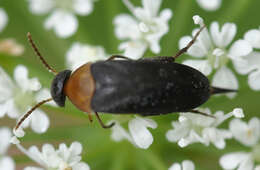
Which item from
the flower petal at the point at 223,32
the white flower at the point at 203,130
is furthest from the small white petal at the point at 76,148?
the flower petal at the point at 223,32

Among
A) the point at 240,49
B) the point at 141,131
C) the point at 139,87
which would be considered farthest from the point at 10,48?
the point at 240,49

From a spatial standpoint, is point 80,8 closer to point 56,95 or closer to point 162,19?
point 162,19

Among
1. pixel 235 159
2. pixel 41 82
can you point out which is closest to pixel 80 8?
pixel 41 82

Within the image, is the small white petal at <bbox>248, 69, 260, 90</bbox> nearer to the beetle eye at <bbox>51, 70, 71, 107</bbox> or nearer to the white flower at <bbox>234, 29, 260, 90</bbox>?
the white flower at <bbox>234, 29, 260, 90</bbox>

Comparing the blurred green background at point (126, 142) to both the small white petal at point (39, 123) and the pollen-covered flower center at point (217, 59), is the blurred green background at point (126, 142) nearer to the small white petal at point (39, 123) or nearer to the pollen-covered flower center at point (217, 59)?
the small white petal at point (39, 123)

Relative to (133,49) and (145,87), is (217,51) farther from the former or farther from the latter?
(145,87)

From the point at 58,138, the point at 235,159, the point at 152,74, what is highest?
the point at 152,74
